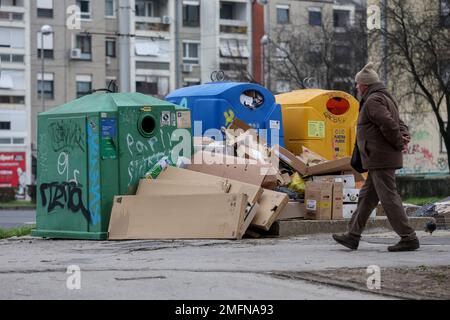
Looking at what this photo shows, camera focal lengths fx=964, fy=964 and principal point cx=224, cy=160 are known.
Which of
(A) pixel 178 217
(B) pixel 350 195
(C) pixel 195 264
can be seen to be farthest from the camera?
(B) pixel 350 195

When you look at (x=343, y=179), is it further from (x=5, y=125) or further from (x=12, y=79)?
(x=12, y=79)

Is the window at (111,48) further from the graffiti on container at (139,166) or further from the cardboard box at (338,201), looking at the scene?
the cardboard box at (338,201)

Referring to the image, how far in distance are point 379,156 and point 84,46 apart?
5370 cm

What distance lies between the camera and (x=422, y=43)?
30.0 m

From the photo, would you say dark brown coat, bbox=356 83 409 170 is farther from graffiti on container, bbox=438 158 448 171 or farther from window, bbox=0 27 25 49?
window, bbox=0 27 25 49

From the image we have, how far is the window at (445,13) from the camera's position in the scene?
29750 millimetres

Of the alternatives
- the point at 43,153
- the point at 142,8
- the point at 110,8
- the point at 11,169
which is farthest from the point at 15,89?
Result: the point at 43,153

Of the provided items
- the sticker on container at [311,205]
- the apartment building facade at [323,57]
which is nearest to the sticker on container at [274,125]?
the sticker on container at [311,205]

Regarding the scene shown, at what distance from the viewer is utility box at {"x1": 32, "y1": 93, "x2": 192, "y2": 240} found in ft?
35.0

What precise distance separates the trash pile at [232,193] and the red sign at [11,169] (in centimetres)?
4621

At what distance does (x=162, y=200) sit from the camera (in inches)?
410

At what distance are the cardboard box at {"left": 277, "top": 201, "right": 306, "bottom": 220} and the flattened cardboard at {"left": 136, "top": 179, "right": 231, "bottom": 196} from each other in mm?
767
